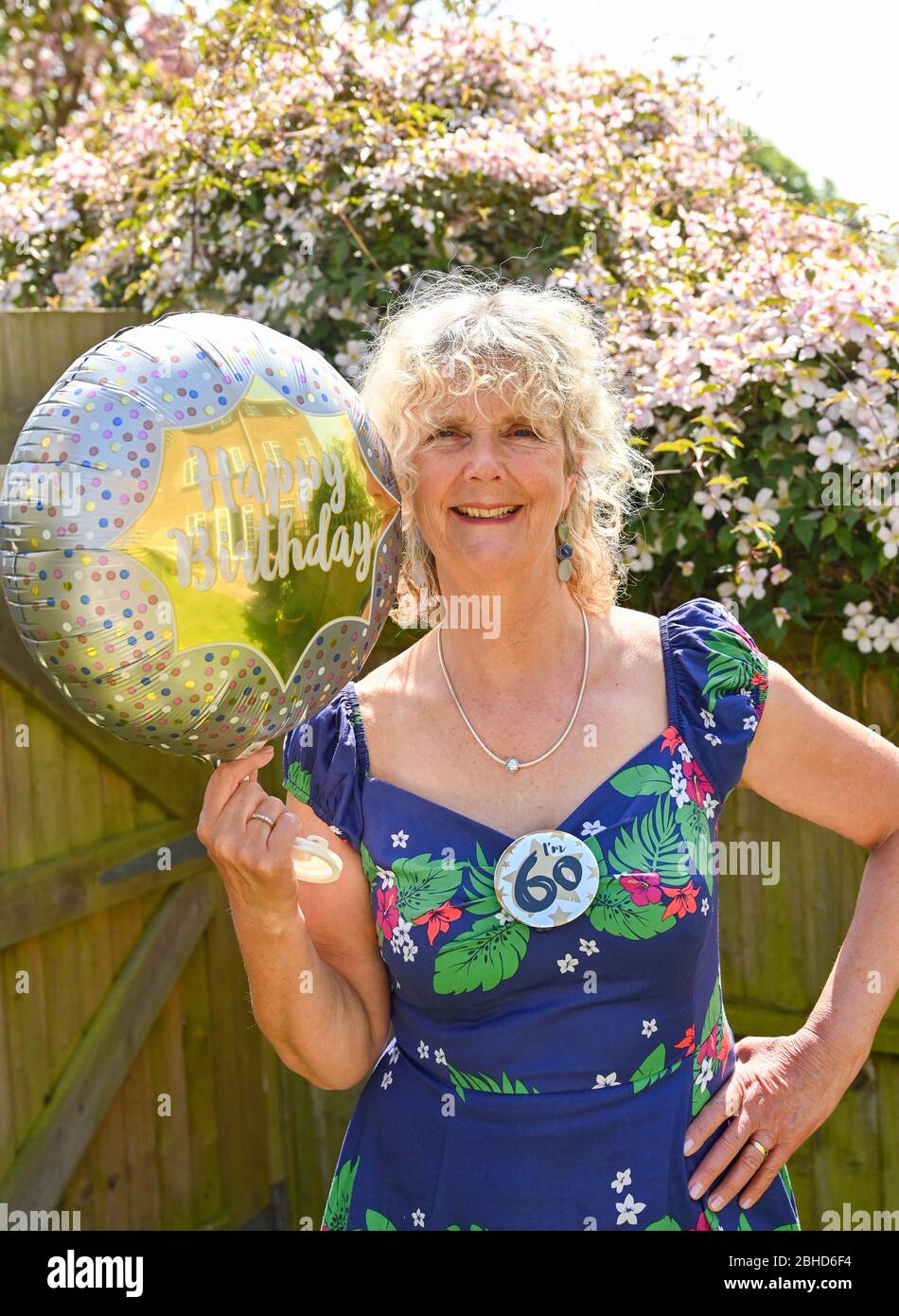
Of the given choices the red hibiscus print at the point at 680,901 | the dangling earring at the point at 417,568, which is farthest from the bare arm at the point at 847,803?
the dangling earring at the point at 417,568

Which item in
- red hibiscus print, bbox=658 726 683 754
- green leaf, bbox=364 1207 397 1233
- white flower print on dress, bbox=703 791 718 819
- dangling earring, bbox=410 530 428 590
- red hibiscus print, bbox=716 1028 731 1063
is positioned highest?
dangling earring, bbox=410 530 428 590

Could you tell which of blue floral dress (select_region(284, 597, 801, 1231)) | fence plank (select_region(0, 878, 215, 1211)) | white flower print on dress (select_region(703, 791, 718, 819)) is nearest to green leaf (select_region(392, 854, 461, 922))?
blue floral dress (select_region(284, 597, 801, 1231))

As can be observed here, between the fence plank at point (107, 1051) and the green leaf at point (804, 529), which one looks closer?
the green leaf at point (804, 529)

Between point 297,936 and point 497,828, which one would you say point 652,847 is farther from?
point 297,936

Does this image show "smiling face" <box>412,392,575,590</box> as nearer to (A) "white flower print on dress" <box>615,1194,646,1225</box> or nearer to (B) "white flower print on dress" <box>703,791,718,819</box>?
(B) "white flower print on dress" <box>703,791,718,819</box>

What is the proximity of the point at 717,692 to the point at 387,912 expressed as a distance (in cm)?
53

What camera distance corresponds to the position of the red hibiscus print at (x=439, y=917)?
5.01 feet

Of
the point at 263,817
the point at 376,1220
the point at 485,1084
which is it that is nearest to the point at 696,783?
the point at 485,1084

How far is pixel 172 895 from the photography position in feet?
10.6

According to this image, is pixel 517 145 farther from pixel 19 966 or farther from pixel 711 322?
pixel 19 966

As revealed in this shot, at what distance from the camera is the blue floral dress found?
1519 millimetres

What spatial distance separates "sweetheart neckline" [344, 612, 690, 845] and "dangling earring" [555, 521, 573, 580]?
0.16 metres

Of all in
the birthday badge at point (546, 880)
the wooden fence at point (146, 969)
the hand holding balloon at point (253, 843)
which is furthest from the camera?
the wooden fence at point (146, 969)

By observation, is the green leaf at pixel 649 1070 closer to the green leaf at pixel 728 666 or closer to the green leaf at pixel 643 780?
the green leaf at pixel 643 780
